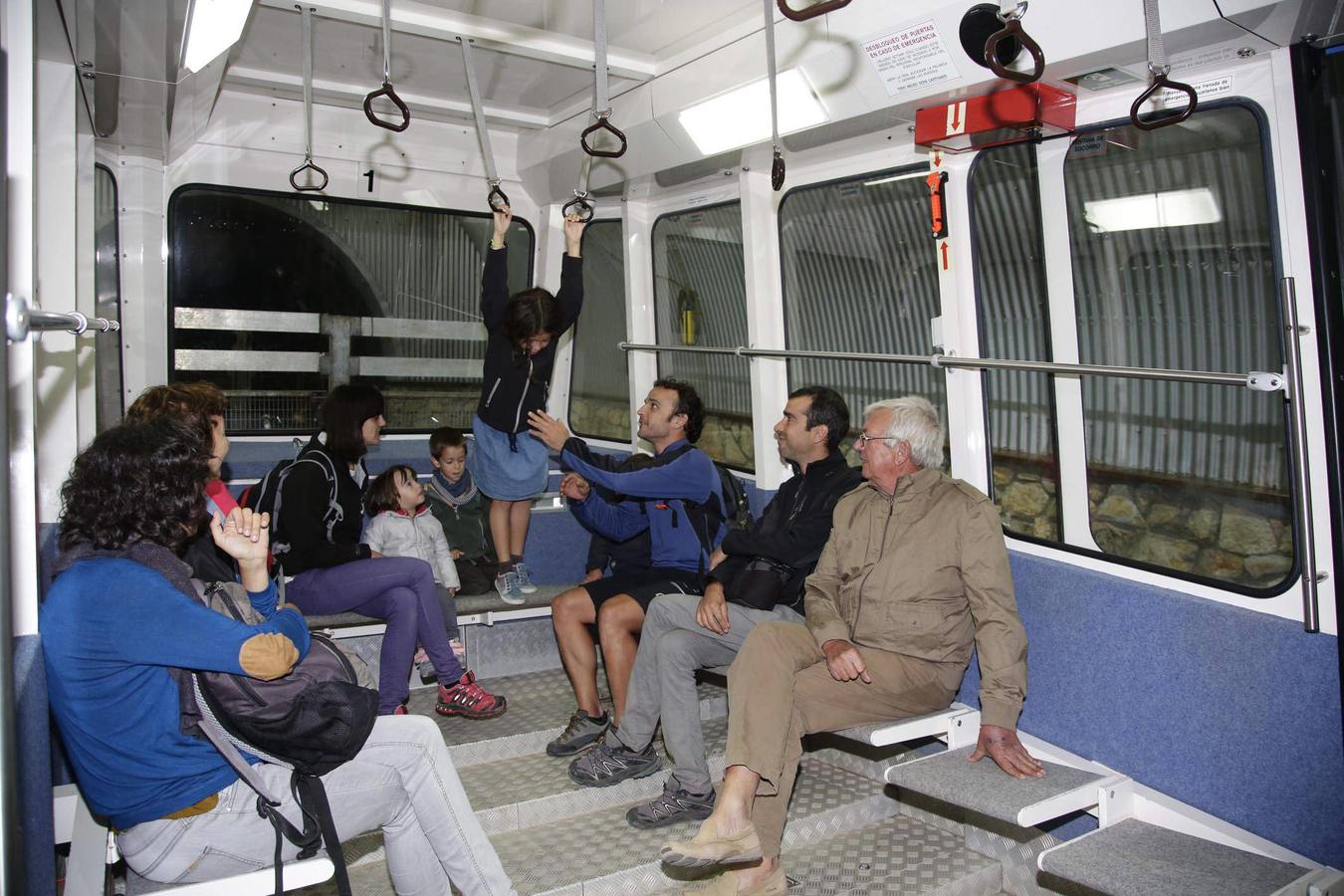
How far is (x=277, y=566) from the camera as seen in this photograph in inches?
155

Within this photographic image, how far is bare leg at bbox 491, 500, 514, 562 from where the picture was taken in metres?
5.09

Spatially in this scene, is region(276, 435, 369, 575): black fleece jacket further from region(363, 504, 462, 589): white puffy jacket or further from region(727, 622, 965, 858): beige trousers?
region(727, 622, 965, 858): beige trousers

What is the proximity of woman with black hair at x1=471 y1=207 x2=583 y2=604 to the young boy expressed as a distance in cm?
9

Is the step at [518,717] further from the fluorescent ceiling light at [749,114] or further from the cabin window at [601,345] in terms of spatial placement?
the fluorescent ceiling light at [749,114]

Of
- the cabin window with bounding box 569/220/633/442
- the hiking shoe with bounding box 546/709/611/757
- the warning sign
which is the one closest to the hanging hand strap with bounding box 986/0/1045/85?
the warning sign

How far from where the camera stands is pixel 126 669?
223cm

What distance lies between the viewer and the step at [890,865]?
10.9 ft

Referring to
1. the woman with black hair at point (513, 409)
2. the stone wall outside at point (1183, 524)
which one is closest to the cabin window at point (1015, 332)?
the stone wall outside at point (1183, 524)

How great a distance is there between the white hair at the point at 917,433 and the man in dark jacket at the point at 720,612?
40 centimetres

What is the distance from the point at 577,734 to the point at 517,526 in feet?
4.65

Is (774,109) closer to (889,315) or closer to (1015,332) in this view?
(889,315)

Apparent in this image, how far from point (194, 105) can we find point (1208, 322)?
4.33 m

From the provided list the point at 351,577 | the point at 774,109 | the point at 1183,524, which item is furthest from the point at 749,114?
the point at 351,577

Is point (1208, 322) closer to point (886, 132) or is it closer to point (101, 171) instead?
point (886, 132)
